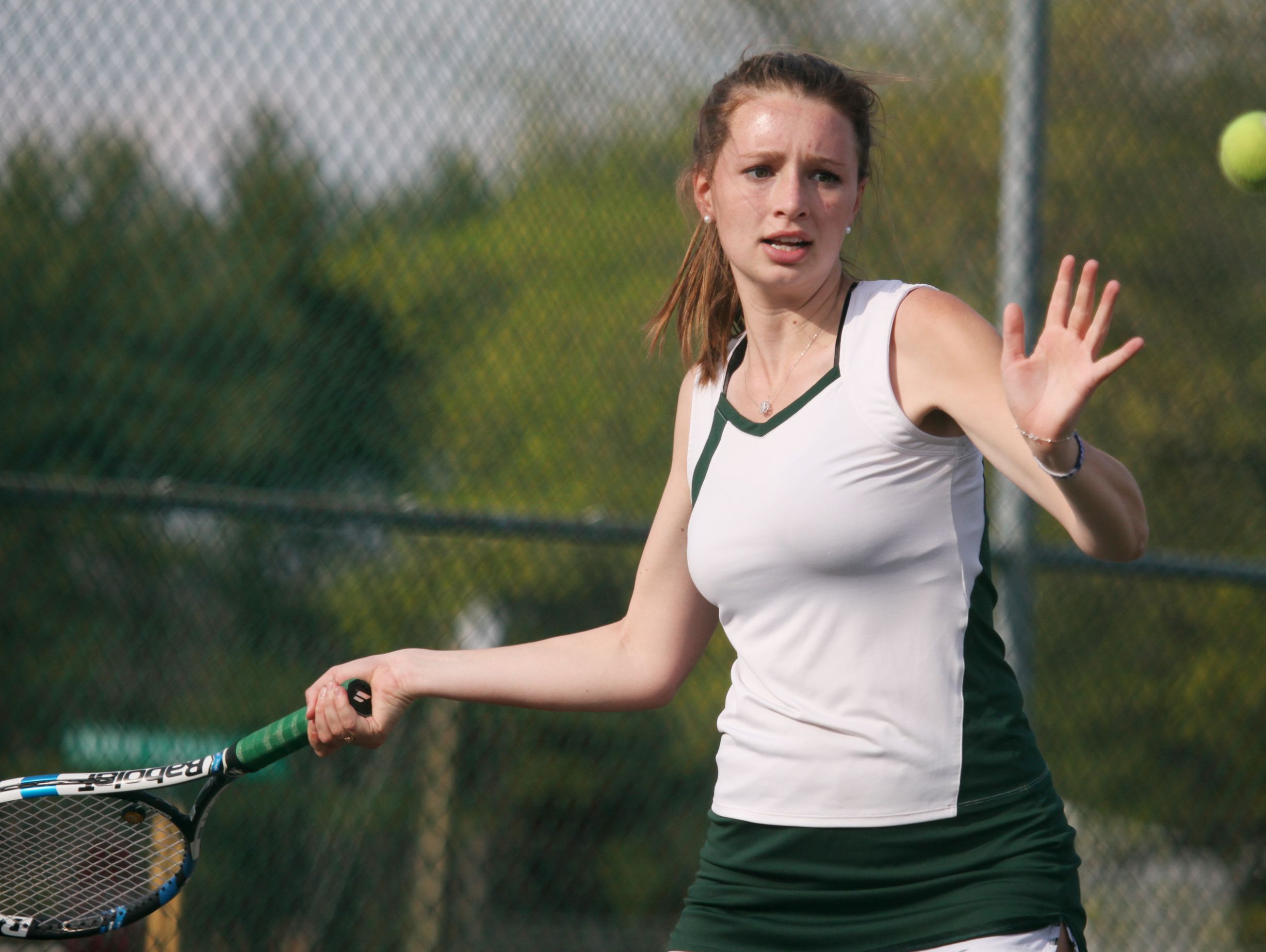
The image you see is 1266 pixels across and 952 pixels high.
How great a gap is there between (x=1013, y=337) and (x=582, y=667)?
2.71 ft

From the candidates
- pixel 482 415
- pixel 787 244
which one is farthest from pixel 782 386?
pixel 482 415

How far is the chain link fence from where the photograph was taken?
2.95 meters

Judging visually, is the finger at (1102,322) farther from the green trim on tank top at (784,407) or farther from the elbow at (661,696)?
the elbow at (661,696)

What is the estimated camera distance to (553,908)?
11.7ft

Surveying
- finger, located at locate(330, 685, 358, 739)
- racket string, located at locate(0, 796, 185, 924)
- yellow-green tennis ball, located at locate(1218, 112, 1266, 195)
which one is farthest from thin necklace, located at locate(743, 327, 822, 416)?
yellow-green tennis ball, located at locate(1218, 112, 1266, 195)

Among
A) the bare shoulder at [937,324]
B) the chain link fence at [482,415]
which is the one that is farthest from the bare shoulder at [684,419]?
the chain link fence at [482,415]

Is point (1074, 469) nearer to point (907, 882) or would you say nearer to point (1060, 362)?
point (1060, 362)

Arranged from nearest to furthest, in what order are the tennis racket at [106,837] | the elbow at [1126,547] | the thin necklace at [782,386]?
1. the elbow at [1126,547]
2. the thin necklace at [782,386]
3. the tennis racket at [106,837]

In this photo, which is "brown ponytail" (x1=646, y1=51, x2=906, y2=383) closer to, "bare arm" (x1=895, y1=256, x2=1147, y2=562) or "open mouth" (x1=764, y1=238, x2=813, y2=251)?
"open mouth" (x1=764, y1=238, x2=813, y2=251)

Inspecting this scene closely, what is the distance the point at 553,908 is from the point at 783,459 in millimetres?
2261

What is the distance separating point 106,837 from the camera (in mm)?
2283

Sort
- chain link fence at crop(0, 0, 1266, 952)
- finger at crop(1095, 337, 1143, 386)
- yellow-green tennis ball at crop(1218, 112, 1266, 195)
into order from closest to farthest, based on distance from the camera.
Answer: finger at crop(1095, 337, 1143, 386) → chain link fence at crop(0, 0, 1266, 952) → yellow-green tennis ball at crop(1218, 112, 1266, 195)

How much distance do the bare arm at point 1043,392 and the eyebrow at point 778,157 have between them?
0.29 meters

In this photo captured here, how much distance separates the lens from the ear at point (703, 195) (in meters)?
1.99
